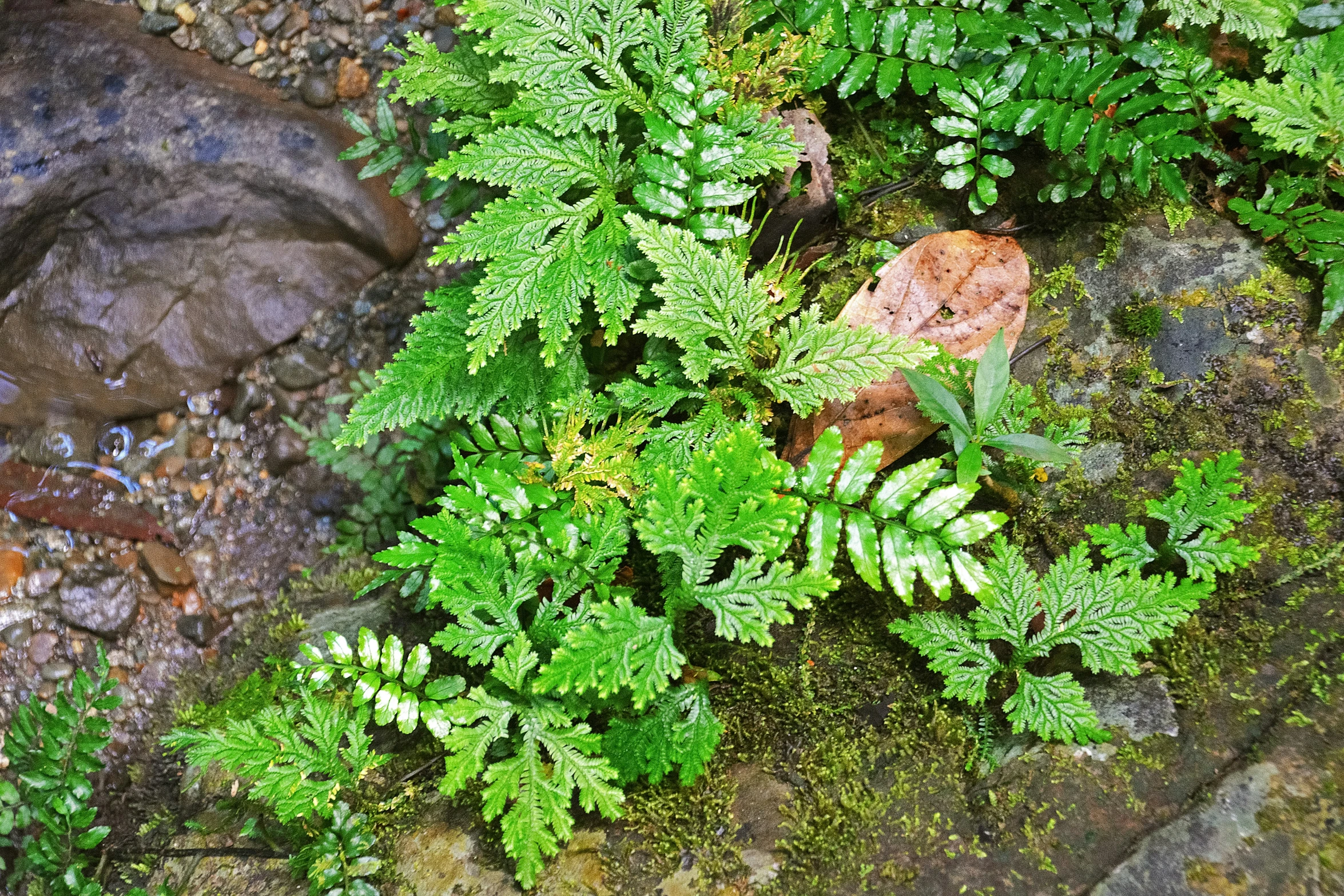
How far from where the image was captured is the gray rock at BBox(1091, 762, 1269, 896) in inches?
75.6

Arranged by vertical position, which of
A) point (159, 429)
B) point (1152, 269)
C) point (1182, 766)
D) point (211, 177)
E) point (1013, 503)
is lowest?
point (159, 429)

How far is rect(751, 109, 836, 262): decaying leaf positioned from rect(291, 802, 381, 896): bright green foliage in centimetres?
254

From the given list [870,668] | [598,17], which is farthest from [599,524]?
[598,17]

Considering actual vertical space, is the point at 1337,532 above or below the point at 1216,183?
below

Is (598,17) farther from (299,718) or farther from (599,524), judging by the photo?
(299,718)

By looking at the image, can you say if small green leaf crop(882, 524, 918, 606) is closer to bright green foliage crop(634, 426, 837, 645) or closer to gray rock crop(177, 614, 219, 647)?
bright green foliage crop(634, 426, 837, 645)

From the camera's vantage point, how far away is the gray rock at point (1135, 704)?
2195 millimetres

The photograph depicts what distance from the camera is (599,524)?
2.60 metres

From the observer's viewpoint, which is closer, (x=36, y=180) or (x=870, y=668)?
(x=870, y=668)

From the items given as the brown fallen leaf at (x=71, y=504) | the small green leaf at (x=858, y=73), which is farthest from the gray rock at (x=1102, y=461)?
the brown fallen leaf at (x=71, y=504)

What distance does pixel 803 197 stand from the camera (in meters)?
3.01

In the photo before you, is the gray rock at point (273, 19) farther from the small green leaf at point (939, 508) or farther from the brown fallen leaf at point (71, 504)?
the small green leaf at point (939, 508)

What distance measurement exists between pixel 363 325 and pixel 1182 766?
4.39 m

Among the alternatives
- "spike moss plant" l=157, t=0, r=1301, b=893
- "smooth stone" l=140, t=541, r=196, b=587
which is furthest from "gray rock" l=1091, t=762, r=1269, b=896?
"smooth stone" l=140, t=541, r=196, b=587
